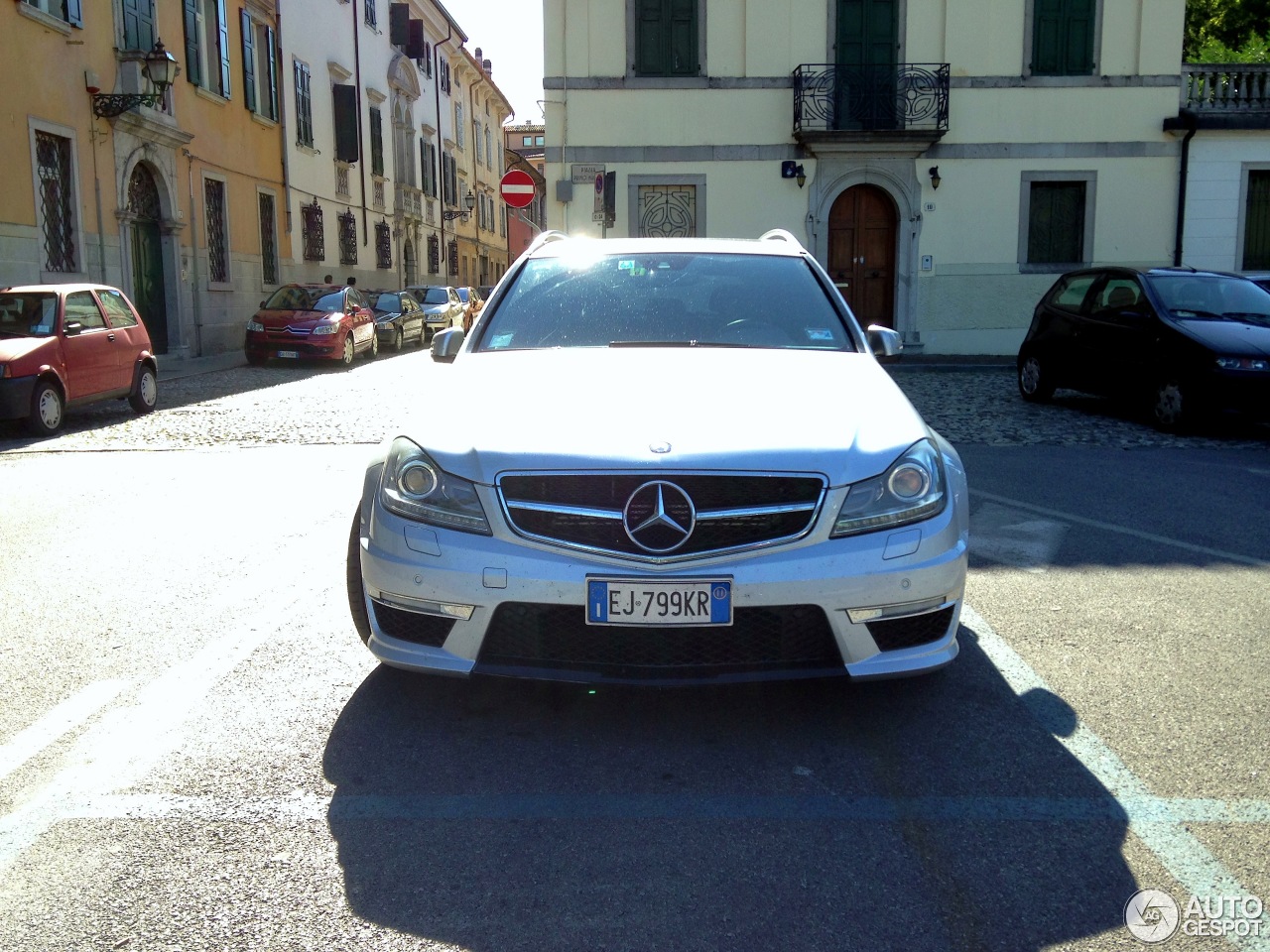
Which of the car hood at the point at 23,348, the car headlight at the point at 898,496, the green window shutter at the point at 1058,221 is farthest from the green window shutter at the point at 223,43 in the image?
the car headlight at the point at 898,496

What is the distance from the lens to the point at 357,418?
13.0 meters

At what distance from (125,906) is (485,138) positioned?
5998cm

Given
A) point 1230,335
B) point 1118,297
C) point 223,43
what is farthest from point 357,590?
point 223,43

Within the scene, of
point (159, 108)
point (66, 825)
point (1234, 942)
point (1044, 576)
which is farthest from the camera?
point (159, 108)

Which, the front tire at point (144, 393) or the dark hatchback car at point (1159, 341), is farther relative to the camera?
the front tire at point (144, 393)

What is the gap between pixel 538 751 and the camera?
3.56 metres

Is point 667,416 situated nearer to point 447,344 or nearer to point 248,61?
point 447,344

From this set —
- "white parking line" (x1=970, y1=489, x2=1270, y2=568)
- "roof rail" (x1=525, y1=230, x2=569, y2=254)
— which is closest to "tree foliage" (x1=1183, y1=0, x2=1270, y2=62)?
"white parking line" (x1=970, y1=489, x2=1270, y2=568)

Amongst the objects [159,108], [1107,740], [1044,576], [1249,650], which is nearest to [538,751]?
[1107,740]

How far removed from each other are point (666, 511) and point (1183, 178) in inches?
897

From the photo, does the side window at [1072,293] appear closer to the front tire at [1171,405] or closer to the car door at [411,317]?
the front tire at [1171,405]

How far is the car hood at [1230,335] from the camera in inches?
430

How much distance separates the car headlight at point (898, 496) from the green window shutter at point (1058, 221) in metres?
21.0

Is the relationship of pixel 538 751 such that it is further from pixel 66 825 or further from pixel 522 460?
pixel 66 825
